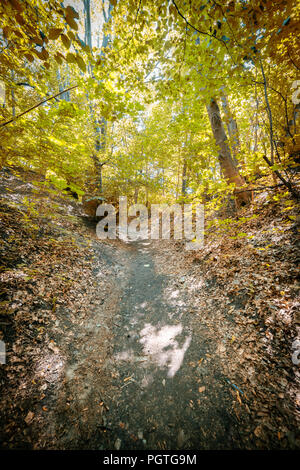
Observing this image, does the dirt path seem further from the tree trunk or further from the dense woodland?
the tree trunk

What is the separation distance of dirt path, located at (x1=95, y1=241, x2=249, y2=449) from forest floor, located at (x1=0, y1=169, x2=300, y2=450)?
0.01m

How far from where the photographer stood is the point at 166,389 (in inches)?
94.5

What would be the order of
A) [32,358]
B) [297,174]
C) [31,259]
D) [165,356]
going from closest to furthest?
[32,358]
[165,356]
[31,259]
[297,174]

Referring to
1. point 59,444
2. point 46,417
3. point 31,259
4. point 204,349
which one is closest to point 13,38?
point 31,259

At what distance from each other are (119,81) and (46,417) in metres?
5.38

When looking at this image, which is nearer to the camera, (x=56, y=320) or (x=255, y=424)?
(x=255, y=424)

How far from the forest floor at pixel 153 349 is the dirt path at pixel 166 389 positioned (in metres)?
0.01

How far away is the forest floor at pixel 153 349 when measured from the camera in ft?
6.23

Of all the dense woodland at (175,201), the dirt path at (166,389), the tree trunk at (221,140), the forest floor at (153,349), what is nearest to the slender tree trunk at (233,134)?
the tree trunk at (221,140)

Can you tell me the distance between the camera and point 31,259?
4.01m

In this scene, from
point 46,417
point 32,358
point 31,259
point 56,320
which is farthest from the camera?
point 31,259

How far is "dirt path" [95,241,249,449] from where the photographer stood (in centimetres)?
191

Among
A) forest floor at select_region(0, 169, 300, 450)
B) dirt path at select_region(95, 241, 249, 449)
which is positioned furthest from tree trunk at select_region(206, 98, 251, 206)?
dirt path at select_region(95, 241, 249, 449)

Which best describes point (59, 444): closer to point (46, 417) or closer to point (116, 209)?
point (46, 417)
